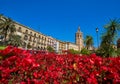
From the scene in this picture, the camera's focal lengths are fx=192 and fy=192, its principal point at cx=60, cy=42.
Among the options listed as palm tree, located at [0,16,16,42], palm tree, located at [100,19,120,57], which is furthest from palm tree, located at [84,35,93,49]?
palm tree, located at [100,19,120,57]

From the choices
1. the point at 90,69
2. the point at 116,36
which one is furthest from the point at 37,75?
the point at 116,36

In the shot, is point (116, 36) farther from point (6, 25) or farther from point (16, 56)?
point (6, 25)

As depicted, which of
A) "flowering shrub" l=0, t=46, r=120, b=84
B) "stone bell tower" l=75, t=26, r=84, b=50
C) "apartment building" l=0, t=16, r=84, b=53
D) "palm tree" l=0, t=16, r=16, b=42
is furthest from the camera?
"stone bell tower" l=75, t=26, r=84, b=50

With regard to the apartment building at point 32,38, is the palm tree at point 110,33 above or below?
below

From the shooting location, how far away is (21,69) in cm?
425

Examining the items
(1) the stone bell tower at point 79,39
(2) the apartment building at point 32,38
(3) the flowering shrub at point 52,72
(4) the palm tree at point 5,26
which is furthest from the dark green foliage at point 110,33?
(1) the stone bell tower at point 79,39

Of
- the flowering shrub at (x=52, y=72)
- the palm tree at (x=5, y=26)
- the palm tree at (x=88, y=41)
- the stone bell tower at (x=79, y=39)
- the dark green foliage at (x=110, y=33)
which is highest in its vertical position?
the stone bell tower at (x=79, y=39)

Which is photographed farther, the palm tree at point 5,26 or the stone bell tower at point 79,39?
the stone bell tower at point 79,39

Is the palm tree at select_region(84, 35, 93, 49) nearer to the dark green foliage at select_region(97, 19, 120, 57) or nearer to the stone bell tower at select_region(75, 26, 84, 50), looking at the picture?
the dark green foliage at select_region(97, 19, 120, 57)

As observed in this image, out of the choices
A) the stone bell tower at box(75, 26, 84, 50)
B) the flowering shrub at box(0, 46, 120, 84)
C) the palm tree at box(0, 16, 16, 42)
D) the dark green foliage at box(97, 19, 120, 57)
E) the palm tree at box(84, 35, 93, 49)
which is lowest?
the flowering shrub at box(0, 46, 120, 84)

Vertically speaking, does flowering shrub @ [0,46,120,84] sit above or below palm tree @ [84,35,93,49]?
below

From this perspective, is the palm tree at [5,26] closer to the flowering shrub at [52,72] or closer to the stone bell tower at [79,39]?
the flowering shrub at [52,72]

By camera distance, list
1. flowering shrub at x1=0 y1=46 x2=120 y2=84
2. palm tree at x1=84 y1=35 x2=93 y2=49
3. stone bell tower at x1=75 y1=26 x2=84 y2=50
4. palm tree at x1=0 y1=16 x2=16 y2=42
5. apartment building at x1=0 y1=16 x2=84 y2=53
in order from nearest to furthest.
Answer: flowering shrub at x1=0 y1=46 x2=120 y2=84, palm tree at x1=0 y1=16 x2=16 y2=42, palm tree at x1=84 y1=35 x2=93 y2=49, apartment building at x1=0 y1=16 x2=84 y2=53, stone bell tower at x1=75 y1=26 x2=84 y2=50

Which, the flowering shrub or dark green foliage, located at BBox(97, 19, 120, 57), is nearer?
the flowering shrub
